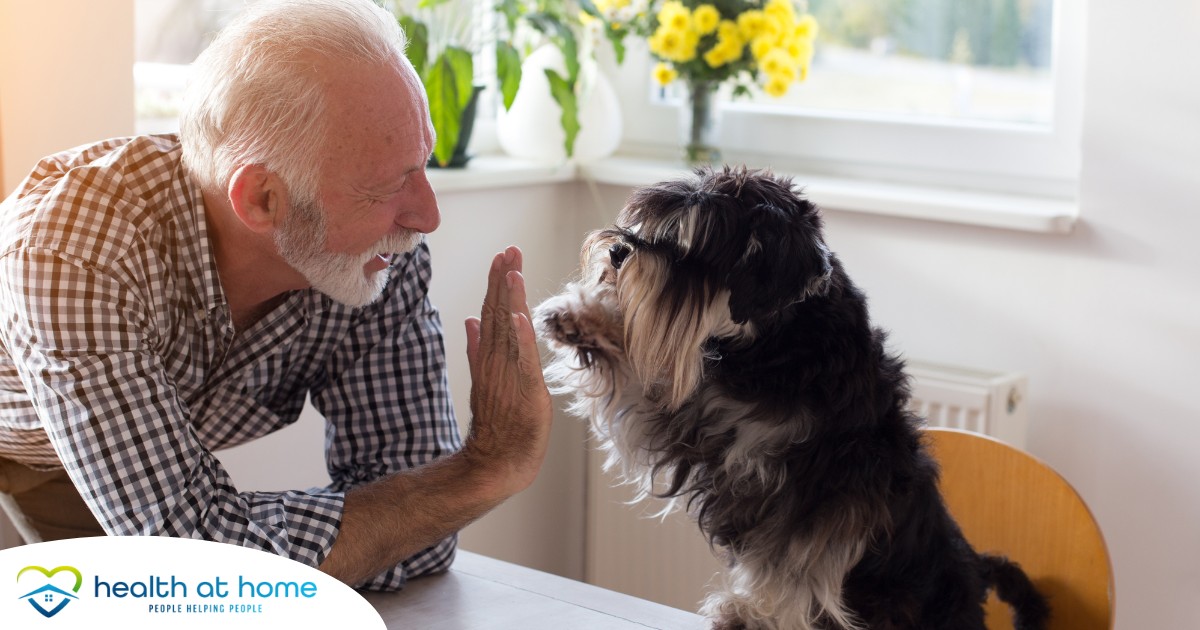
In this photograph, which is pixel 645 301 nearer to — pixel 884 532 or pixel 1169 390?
pixel 884 532

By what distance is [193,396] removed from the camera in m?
1.61

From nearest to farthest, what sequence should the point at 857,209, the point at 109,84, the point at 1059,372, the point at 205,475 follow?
1. the point at 205,475
2. the point at 109,84
3. the point at 1059,372
4. the point at 857,209

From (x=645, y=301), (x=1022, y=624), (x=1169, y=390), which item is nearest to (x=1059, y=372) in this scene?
(x=1169, y=390)

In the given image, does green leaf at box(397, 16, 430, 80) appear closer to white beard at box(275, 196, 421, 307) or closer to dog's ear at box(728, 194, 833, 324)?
white beard at box(275, 196, 421, 307)

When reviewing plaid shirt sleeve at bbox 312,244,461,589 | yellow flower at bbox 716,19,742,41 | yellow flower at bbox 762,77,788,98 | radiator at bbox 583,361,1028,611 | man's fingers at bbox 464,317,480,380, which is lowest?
radiator at bbox 583,361,1028,611

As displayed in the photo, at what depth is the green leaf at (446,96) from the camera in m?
2.54

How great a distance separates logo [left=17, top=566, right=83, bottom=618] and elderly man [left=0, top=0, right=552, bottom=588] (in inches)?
16.9

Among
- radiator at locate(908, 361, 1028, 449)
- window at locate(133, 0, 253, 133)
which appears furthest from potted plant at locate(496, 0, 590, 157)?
radiator at locate(908, 361, 1028, 449)

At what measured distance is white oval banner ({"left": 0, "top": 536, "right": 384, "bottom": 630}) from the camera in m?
0.87

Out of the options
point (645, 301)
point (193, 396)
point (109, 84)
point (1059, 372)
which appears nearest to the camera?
point (645, 301)

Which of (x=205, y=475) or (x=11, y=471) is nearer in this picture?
(x=205, y=475)

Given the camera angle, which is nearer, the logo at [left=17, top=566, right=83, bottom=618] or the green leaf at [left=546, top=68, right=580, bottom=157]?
the logo at [left=17, top=566, right=83, bottom=618]

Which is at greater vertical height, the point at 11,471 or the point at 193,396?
the point at 193,396

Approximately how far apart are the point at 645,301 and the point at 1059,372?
4.75ft
